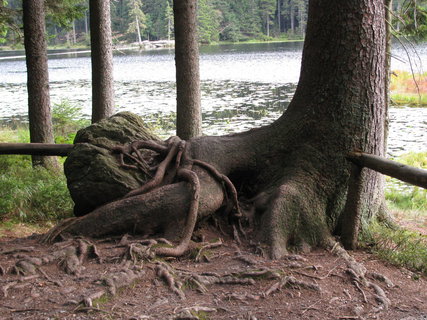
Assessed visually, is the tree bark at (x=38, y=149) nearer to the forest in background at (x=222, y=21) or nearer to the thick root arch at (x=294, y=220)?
the thick root arch at (x=294, y=220)

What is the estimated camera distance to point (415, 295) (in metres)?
4.31

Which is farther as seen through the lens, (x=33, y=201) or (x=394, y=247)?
(x=33, y=201)

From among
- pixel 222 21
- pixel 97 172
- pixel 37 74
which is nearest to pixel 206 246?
pixel 97 172

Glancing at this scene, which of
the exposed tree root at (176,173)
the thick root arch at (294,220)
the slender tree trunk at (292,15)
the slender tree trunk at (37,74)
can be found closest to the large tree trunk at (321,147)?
the thick root arch at (294,220)

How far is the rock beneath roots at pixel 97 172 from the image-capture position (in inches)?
223

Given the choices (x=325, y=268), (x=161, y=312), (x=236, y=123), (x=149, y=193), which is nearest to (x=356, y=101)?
(x=325, y=268)

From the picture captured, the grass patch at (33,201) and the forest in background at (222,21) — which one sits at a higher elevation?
the forest in background at (222,21)

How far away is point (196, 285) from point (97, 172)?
2243 mm

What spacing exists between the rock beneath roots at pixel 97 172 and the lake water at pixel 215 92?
638cm

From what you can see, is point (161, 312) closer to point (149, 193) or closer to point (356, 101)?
point (149, 193)

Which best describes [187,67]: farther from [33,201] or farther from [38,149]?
[33,201]

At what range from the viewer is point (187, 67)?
9102mm

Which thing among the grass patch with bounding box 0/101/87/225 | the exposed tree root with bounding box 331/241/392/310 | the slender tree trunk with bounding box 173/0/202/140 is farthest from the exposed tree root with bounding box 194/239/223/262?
the slender tree trunk with bounding box 173/0/202/140

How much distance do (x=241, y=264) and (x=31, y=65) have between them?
24.3 ft
